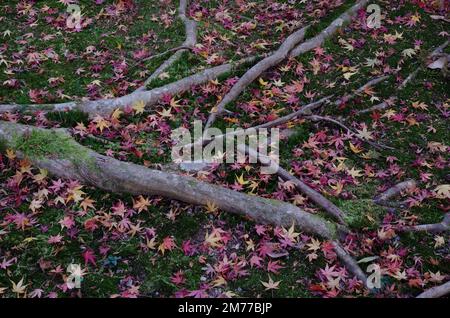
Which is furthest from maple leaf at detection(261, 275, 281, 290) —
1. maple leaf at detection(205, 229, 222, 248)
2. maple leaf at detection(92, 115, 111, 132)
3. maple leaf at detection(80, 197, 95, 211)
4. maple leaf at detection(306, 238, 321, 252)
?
maple leaf at detection(92, 115, 111, 132)

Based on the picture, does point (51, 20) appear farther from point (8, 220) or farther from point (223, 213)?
point (223, 213)

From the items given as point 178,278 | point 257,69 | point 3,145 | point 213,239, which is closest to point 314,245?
point 213,239

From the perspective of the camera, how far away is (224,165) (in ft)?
18.0

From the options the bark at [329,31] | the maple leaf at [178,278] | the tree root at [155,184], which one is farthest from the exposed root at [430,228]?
the bark at [329,31]

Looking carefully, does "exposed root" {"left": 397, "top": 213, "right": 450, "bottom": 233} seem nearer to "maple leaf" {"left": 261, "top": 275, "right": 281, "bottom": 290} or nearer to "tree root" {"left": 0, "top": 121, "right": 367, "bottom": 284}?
"tree root" {"left": 0, "top": 121, "right": 367, "bottom": 284}

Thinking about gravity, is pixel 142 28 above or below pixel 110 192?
above

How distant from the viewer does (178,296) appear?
4.11m

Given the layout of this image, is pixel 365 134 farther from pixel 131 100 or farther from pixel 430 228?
pixel 131 100

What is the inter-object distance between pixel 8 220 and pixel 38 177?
612mm

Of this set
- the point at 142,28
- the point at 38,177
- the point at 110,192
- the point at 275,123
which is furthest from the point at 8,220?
the point at 142,28

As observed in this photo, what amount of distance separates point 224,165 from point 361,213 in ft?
5.55

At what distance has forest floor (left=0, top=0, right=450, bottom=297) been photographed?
171 inches

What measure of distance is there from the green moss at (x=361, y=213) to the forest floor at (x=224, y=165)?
17mm

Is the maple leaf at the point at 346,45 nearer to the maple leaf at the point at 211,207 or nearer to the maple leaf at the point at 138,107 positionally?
the maple leaf at the point at 138,107
